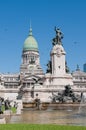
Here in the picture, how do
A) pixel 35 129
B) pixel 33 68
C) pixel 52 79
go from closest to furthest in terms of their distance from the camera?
pixel 35 129 < pixel 52 79 < pixel 33 68

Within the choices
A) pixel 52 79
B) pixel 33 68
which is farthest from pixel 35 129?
pixel 33 68

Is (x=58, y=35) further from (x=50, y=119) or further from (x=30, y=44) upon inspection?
(x=30, y=44)

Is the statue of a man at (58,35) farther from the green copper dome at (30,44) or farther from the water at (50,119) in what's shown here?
the green copper dome at (30,44)

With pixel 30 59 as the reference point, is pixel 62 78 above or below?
below

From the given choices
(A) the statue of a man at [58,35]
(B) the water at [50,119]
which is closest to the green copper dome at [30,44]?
(A) the statue of a man at [58,35]

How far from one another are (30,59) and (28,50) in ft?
16.0

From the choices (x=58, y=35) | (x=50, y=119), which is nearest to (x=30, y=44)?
(x=58, y=35)

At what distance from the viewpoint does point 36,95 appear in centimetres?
8100

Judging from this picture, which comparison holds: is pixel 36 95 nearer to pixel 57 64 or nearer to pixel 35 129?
pixel 57 64

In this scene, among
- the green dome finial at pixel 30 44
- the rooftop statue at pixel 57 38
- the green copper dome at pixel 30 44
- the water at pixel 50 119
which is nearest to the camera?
the water at pixel 50 119

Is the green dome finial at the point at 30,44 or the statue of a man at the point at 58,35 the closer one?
the statue of a man at the point at 58,35

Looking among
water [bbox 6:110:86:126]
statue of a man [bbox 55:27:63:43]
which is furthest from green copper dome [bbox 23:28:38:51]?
water [bbox 6:110:86:126]

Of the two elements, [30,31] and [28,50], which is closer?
[28,50]

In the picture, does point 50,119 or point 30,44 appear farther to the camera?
point 30,44
